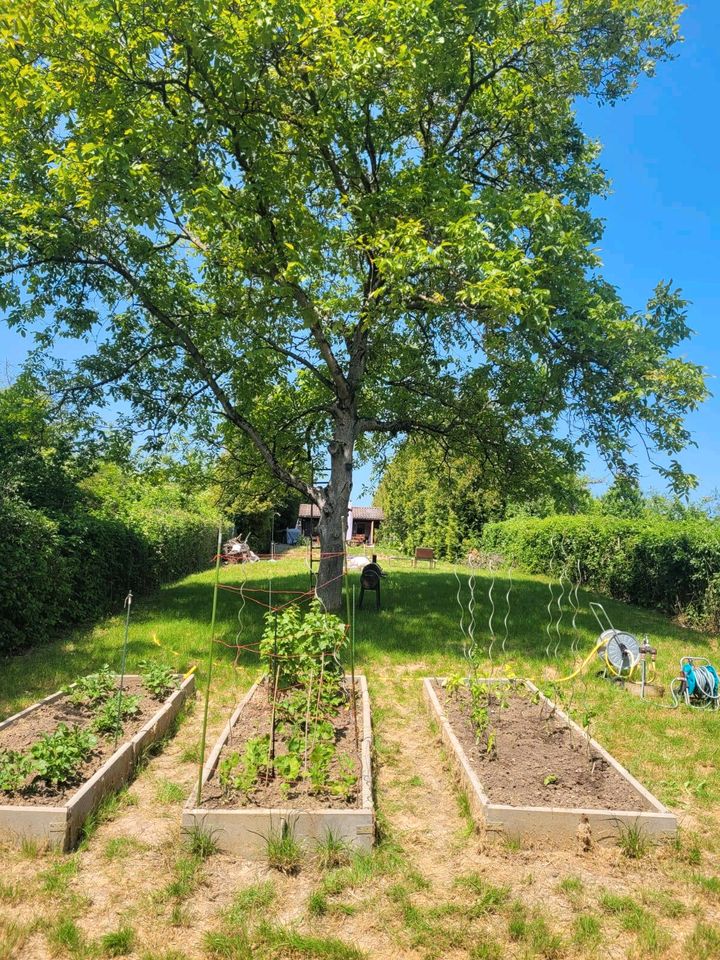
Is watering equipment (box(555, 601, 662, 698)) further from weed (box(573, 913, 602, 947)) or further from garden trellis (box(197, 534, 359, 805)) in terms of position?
weed (box(573, 913, 602, 947))

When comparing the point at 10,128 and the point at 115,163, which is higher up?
the point at 10,128

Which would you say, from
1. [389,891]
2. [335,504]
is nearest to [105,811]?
[389,891]

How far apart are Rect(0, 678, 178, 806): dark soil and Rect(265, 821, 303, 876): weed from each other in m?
1.59

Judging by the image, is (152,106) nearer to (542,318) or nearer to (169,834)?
(542,318)

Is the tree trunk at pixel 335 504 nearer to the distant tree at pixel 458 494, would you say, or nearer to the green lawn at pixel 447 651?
the green lawn at pixel 447 651

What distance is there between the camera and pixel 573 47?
1207 centimetres

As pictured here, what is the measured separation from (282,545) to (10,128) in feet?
114

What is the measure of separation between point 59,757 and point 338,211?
1168 cm

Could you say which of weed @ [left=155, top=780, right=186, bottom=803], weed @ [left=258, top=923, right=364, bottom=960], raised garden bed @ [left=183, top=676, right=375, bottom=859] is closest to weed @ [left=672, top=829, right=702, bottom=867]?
raised garden bed @ [left=183, top=676, right=375, bottom=859]

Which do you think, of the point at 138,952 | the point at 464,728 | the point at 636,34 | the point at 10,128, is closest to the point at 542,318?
the point at 464,728

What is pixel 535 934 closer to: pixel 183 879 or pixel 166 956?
pixel 166 956

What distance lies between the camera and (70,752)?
188 inches

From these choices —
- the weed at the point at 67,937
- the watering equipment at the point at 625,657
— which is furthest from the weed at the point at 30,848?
the watering equipment at the point at 625,657

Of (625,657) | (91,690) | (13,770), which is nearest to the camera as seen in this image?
(13,770)
